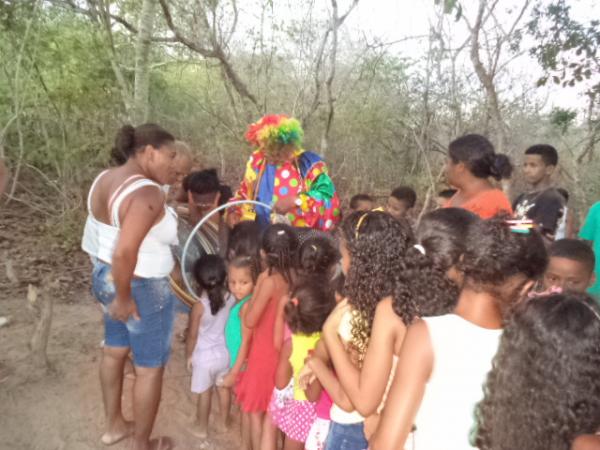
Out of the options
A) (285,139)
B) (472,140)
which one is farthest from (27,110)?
(472,140)

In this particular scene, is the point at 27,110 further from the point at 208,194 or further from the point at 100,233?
the point at 100,233

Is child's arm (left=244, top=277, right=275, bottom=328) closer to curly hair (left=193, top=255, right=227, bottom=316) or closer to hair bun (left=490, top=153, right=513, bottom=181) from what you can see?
curly hair (left=193, top=255, right=227, bottom=316)

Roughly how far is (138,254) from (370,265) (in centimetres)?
111

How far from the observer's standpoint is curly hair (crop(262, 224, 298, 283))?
245 cm

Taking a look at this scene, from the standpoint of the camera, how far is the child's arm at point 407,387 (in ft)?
4.17

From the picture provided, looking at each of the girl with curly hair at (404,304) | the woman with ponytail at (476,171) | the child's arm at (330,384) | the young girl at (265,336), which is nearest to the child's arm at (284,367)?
the young girl at (265,336)

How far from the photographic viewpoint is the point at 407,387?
4.18ft

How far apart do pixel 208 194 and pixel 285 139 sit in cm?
99

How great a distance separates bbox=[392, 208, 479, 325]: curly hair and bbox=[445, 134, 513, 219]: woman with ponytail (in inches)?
31.2

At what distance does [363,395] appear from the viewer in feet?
4.93

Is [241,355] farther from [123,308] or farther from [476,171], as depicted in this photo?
[476,171]

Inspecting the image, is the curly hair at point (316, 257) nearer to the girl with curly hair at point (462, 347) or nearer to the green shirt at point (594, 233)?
the girl with curly hair at point (462, 347)

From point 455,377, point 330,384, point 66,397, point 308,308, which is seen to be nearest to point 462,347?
point 455,377

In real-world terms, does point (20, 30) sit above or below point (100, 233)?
above
